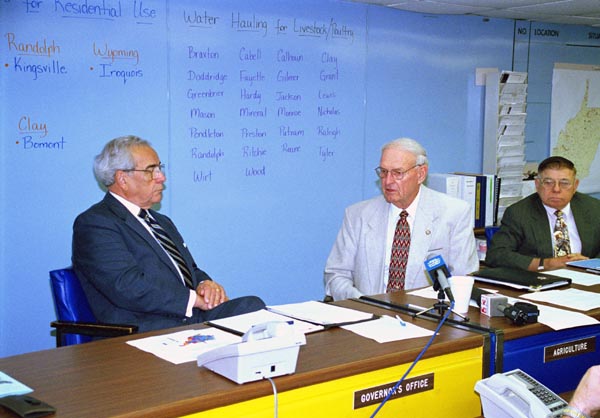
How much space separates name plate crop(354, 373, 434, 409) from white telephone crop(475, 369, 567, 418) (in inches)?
7.8

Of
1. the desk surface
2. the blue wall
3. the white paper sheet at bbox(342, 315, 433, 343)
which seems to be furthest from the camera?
the blue wall

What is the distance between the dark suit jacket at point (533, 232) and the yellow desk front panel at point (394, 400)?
182 cm

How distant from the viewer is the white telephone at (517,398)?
78.6 inches

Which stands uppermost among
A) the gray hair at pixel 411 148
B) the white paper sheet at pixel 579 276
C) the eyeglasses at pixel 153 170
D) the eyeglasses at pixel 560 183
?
the gray hair at pixel 411 148

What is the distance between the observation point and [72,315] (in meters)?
3.20

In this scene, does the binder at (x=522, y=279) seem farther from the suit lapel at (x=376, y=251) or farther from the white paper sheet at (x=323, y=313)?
the white paper sheet at (x=323, y=313)

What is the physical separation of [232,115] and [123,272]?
1.58 m

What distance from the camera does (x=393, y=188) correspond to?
3617mm

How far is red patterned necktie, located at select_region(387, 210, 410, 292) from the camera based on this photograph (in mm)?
3623

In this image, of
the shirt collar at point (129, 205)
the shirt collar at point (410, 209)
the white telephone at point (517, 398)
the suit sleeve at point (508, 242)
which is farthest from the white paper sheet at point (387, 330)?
the suit sleeve at point (508, 242)

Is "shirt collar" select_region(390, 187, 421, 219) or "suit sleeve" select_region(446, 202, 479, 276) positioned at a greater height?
"shirt collar" select_region(390, 187, 421, 219)

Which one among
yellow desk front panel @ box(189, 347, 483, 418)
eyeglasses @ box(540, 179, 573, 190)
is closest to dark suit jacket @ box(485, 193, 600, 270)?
eyeglasses @ box(540, 179, 573, 190)

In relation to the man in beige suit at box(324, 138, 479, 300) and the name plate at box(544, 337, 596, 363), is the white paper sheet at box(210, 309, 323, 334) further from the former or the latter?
the man in beige suit at box(324, 138, 479, 300)

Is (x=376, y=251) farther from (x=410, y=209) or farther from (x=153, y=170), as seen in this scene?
(x=153, y=170)
